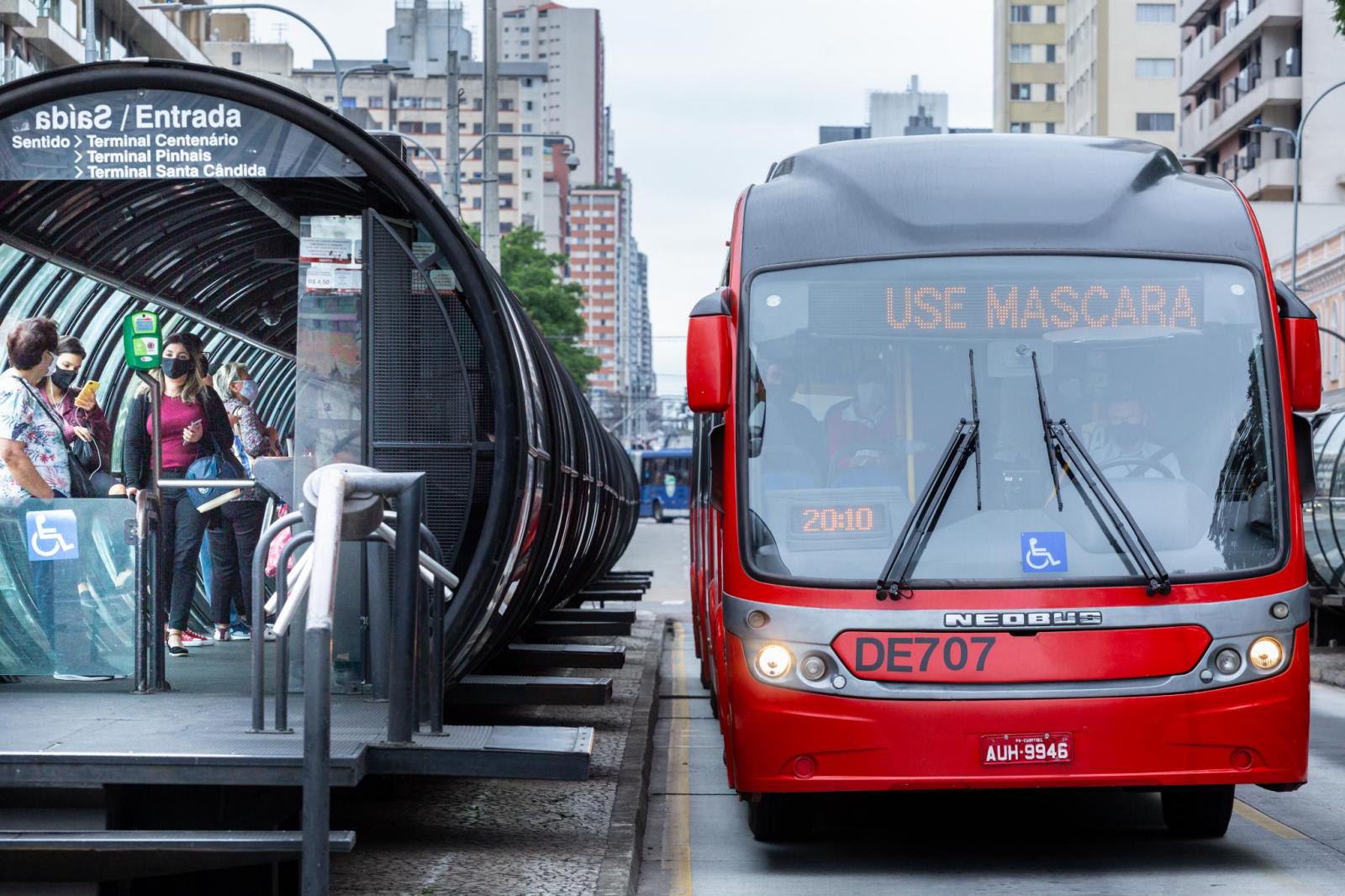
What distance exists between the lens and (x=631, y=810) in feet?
28.6

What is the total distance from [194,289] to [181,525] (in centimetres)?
194

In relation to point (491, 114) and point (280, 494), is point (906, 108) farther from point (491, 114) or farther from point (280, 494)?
point (280, 494)

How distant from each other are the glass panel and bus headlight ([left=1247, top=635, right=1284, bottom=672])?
4.88 m

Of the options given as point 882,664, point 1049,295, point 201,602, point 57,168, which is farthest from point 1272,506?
point 201,602

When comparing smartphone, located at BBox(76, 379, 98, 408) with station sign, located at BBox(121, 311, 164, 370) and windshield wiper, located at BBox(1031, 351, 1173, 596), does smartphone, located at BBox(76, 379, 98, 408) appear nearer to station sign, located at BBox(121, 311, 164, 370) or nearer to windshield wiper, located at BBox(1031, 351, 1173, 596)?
station sign, located at BBox(121, 311, 164, 370)

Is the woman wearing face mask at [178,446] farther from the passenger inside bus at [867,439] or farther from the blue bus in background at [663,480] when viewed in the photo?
the blue bus in background at [663,480]

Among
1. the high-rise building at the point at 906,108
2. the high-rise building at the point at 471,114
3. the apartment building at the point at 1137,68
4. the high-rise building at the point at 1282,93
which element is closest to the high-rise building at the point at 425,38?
the high-rise building at the point at 471,114

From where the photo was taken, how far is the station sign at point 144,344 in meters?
9.67

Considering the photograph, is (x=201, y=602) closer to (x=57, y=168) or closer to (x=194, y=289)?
(x=194, y=289)

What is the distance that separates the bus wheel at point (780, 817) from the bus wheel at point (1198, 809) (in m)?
1.62

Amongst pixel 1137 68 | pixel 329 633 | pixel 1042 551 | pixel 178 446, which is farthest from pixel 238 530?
pixel 1137 68

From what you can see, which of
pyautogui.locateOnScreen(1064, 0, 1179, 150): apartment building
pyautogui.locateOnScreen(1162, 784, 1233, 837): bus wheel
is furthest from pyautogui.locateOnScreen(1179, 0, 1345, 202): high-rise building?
pyautogui.locateOnScreen(1162, 784, 1233, 837): bus wheel

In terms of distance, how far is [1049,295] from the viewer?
8.35m

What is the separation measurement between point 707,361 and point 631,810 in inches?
81.7
